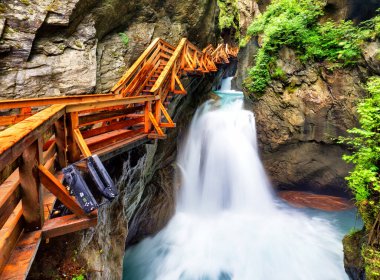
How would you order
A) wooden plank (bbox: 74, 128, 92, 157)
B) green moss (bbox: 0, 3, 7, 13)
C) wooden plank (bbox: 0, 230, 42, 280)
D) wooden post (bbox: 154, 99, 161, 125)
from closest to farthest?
wooden plank (bbox: 0, 230, 42, 280) < wooden plank (bbox: 74, 128, 92, 157) < wooden post (bbox: 154, 99, 161, 125) < green moss (bbox: 0, 3, 7, 13)

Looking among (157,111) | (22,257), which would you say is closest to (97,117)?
(157,111)

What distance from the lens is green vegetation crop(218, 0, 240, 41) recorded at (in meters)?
25.6

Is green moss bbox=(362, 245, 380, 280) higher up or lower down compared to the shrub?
lower down

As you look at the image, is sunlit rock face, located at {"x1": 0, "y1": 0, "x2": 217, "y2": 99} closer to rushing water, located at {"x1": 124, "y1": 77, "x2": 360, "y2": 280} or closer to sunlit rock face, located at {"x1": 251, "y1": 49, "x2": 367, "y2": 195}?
rushing water, located at {"x1": 124, "y1": 77, "x2": 360, "y2": 280}

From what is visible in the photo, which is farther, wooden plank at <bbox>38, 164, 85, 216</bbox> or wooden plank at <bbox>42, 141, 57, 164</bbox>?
wooden plank at <bbox>42, 141, 57, 164</bbox>

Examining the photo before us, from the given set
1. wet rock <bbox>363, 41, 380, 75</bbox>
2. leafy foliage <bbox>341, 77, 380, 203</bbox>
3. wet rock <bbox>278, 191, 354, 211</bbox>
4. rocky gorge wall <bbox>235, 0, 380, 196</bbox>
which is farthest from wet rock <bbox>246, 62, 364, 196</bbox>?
leafy foliage <bbox>341, 77, 380, 203</bbox>

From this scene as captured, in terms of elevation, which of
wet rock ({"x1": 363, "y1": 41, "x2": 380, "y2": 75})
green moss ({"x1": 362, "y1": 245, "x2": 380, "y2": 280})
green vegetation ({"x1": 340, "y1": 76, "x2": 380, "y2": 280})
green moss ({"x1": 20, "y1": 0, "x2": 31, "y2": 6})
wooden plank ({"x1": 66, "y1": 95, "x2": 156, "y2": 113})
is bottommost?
green moss ({"x1": 362, "y1": 245, "x2": 380, "y2": 280})

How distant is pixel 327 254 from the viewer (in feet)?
28.4

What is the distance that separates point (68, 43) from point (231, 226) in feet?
32.9

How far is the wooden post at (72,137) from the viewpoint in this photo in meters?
3.68

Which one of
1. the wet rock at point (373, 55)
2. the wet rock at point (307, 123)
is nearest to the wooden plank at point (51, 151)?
the wet rock at point (373, 55)

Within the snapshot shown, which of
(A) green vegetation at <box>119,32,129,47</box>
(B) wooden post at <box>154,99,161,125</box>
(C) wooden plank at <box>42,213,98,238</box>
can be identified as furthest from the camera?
(A) green vegetation at <box>119,32,129,47</box>

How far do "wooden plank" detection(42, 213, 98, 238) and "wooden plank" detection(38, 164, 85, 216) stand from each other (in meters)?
0.09

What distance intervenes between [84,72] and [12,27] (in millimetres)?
2272
